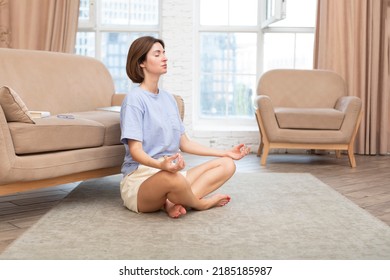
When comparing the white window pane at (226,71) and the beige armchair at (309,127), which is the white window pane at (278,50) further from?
the beige armchair at (309,127)

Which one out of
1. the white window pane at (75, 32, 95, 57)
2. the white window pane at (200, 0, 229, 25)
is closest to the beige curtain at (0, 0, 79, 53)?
the white window pane at (75, 32, 95, 57)

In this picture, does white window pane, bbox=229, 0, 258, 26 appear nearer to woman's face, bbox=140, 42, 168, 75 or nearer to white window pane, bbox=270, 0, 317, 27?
white window pane, bbox=270, 0, 317, 27

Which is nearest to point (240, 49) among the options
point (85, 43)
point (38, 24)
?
point (85, 43)

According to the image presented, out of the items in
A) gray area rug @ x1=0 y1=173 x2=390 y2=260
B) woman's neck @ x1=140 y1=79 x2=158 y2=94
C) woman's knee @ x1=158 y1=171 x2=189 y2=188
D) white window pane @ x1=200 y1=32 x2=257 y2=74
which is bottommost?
gray area rug @ x1=0 y1=173 x2=390 y2=260

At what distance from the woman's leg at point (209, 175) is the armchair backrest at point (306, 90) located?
249 centimetres

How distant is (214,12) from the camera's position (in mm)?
5492

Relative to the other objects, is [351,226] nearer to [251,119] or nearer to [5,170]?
[5,170]

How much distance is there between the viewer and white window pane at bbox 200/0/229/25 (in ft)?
18.0

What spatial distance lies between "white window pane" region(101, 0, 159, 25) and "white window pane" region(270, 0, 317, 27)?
4.75 feet

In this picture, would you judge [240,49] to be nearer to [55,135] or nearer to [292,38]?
[292,38]

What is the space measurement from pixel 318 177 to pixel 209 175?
1.48 meters

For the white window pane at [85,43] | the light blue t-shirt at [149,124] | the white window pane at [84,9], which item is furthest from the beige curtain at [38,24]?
the light blue t-shirt at [149,124]

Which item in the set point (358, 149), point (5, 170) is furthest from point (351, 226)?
point (358, 149)

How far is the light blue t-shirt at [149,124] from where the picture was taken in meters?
2.32
